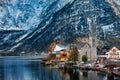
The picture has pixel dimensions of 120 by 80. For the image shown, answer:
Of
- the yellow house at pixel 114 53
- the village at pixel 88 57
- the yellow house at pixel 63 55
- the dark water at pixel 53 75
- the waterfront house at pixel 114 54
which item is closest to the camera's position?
the dark water at pixel 53 75

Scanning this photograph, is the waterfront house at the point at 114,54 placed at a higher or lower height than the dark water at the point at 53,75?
higher

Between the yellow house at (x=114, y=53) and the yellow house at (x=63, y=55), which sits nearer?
the yellow house at (x=114, y=53)

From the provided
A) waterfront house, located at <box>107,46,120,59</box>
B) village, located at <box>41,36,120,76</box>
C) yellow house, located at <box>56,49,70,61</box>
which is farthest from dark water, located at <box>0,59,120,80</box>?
yellow house, located at <box>56,49,70,61</box>

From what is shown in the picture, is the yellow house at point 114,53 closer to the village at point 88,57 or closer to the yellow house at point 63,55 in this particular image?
the village at point 88,57

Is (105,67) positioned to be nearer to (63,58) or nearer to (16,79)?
(16,79)

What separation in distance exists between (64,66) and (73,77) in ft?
124

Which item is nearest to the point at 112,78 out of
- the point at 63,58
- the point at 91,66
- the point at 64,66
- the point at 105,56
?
the point at 91,66

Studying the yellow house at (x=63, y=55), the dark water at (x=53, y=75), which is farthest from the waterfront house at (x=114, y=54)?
the dark water at (x=53, y=75)

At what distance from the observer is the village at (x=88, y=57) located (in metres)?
116

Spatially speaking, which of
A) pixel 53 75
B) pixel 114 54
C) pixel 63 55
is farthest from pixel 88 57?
pixel 53 75

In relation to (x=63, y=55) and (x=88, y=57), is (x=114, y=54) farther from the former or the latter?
(x=63, y=55)

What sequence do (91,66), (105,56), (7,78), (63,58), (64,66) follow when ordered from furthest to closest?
1. (63,58)
2. (105,56)
3. (64,66)
4. (91,66)
5. (7,78)

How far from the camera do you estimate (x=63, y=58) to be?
16788cm

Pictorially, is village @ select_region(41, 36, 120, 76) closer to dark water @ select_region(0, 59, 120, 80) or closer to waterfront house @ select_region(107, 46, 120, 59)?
waterfront house @ select_region(107, 46, 120, 59)
